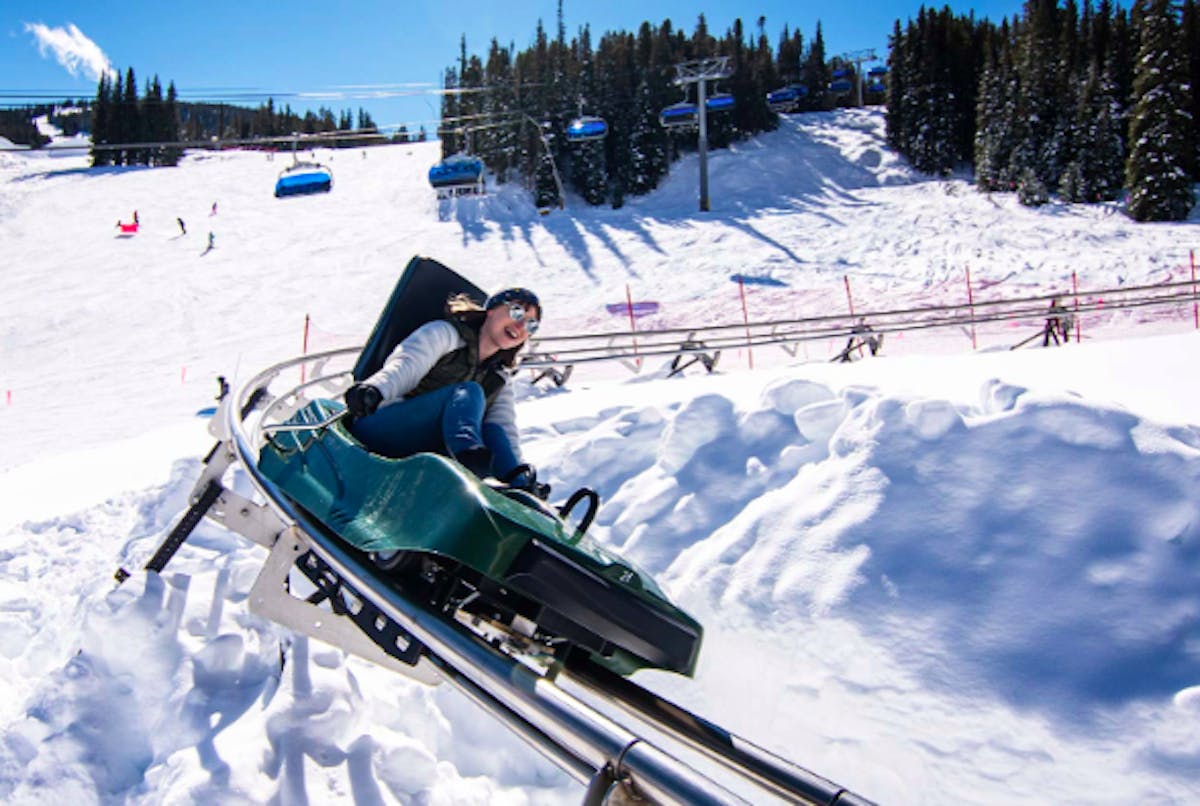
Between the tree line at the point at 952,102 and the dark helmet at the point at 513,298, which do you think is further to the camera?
the tree line at the point at 952,102

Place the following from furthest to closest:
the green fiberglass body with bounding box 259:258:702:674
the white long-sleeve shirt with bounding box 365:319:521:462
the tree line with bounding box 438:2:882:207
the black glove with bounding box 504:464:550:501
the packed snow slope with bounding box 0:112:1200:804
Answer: the tree line with bounding box 438:2:882:207 → the white long-sleeve shirt with bounding box 365:319:521:462 → the packed snow slope with bounding box 0:112:1200:804 → the black glove with bounding box 504:464:550:501 → the green fiberglass body with bounding box 259:258:702:674

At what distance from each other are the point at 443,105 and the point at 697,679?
224 feet

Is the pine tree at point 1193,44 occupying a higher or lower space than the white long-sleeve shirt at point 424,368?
higher

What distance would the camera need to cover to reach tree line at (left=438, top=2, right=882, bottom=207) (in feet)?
147

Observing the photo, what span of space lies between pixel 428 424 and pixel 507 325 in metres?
0.73

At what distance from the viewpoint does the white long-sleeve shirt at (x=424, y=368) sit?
123 inches

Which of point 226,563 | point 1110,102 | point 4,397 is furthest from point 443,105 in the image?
point 226,563

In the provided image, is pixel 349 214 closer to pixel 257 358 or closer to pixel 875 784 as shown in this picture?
pixel 257 358

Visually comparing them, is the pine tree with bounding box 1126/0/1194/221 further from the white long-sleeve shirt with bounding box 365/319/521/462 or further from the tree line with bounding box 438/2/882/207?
the white long-sleeve shirt with bounding box 365/319/521/462

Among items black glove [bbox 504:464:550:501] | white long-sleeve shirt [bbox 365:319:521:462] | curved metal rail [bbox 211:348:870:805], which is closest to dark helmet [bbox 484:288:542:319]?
white long-sleeve shirt [bbox 365:319:521:462]

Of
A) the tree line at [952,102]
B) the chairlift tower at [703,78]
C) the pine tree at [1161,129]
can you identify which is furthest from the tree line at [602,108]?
the pine tree at [1161,129]

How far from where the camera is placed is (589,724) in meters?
1.57

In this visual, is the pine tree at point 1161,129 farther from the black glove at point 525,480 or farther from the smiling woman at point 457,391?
the black glove at point 525,480

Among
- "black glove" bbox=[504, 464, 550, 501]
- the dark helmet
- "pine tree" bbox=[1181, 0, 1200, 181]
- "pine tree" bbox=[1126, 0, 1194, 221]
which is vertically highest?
"pine tree" bbox=[1181, 0, 1200, 181]
